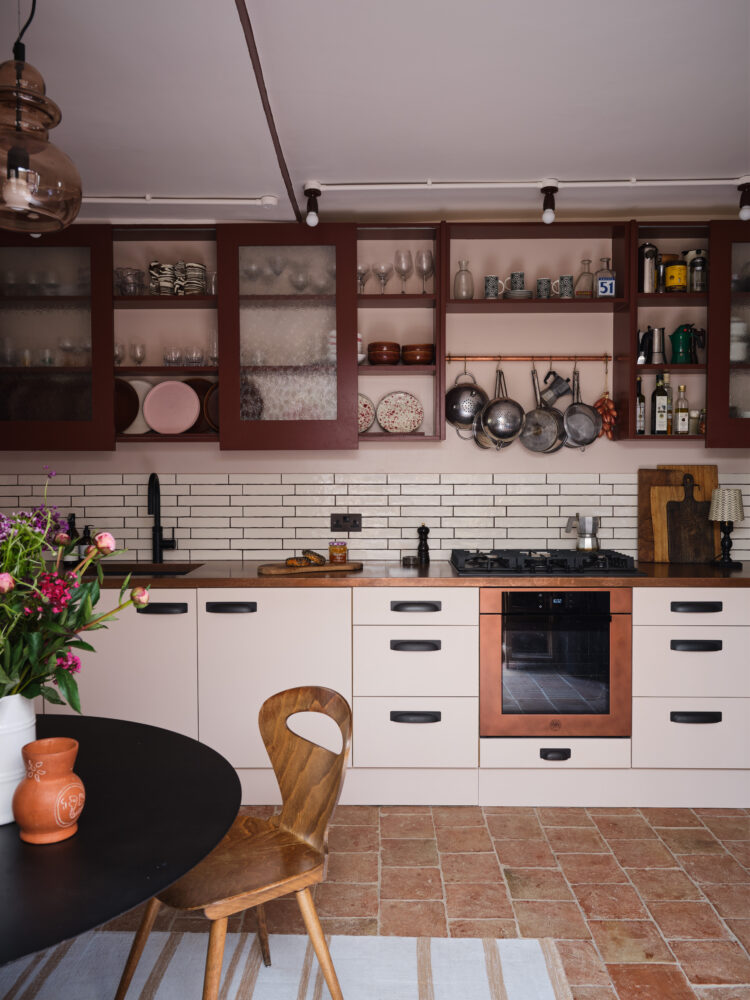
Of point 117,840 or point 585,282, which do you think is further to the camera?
point 585,282

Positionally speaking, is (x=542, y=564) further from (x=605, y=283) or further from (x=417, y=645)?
(x=605, y=283)

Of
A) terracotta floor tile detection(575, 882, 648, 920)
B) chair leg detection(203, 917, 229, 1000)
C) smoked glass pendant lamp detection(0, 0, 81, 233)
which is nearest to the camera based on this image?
smoked glass pendant lamp detection(0, 0, 81, 233)

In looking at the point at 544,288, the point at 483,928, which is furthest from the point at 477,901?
the point at 544,288

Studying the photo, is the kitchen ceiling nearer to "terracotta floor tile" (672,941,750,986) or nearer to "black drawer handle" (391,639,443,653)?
"black drawer handle" (391,639,443,653)

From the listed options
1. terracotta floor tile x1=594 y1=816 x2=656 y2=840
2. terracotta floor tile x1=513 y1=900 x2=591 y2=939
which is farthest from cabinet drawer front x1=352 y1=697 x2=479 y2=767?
terracotta floor tile x1=513 y1=900 x2=591 y2=939

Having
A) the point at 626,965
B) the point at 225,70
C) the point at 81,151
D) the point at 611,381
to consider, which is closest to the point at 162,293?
the point at 81,151

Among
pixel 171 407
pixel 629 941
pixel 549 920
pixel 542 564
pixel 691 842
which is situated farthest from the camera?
pixel 171 407

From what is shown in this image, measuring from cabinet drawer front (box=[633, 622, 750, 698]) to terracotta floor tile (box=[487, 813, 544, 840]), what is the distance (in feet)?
2.38

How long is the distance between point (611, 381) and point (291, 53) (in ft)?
7.47

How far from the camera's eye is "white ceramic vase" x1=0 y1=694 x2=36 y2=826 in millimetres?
1379

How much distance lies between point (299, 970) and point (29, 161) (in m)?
2.21

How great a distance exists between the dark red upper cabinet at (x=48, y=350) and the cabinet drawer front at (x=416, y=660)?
1.59 meters

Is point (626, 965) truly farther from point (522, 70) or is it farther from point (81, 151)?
point (81, 151)

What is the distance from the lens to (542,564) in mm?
3324
